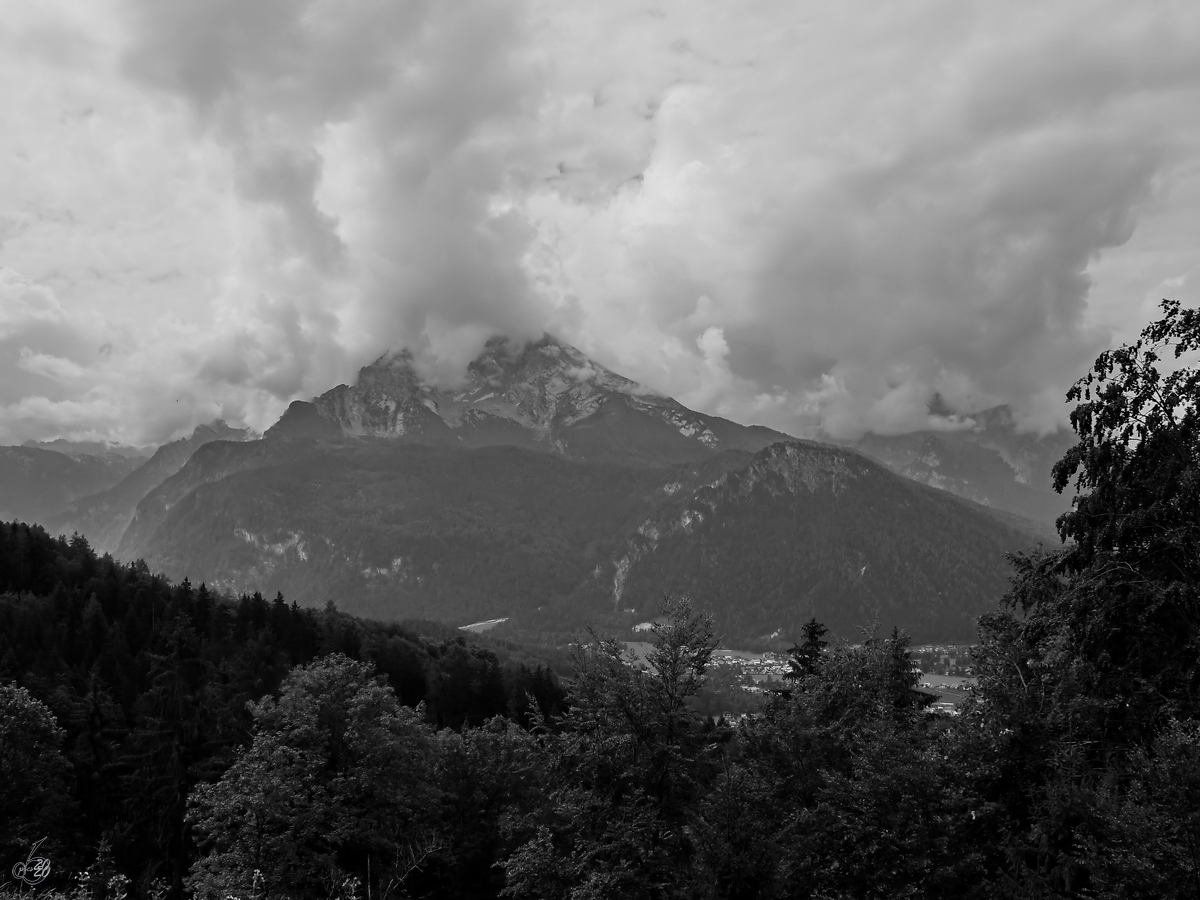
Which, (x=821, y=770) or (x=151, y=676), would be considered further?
(x=151, y=676)

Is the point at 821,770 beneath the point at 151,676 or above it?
above

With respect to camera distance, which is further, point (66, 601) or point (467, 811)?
point (66, 601)

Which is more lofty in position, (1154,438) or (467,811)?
(1154,438)

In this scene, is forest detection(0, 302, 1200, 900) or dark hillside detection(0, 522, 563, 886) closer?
forest detection(0, 302, 1200, 900)

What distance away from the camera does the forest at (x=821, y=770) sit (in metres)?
25.2

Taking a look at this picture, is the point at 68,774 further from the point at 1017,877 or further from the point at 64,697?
the point at 1017,877

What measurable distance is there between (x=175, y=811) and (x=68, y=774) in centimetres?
891

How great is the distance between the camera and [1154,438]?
Answer: 26000 millimetres

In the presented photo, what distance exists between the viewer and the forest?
82.5 feet

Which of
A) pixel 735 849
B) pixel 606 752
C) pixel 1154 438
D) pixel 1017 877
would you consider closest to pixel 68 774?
pixel 606 752

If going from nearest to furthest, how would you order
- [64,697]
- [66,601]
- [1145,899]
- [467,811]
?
[1145,899] → [467,811] → [64,697] → [66,601]

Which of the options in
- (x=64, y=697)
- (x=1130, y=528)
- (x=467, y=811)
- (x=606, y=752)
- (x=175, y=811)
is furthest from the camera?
(x=64, y=697)

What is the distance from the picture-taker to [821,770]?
28.7 meters

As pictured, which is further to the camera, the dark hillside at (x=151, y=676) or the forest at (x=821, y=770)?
the dark hillside at (x=151, y=676)
